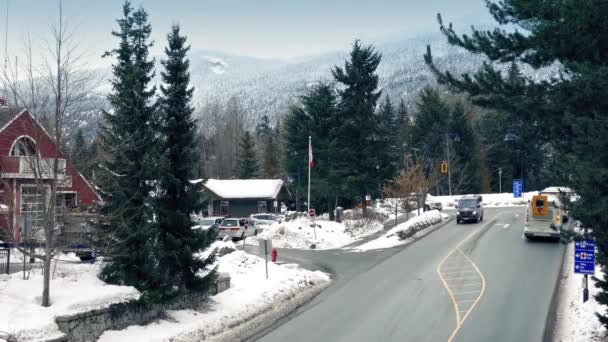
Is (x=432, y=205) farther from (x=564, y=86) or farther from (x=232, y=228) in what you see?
(x=564, y=86)

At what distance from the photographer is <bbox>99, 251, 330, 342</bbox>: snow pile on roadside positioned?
60.2 ft

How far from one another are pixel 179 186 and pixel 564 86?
13.5 meters

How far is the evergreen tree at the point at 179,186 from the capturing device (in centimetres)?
2072

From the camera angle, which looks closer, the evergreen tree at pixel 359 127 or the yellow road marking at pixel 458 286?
the yellow road marking at pixel 458 286

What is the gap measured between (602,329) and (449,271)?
1197 centimetres

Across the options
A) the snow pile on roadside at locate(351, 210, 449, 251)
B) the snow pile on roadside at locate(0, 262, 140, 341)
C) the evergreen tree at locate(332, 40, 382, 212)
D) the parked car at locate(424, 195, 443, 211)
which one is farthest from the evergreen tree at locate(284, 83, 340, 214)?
the snow pile on roadside at locate(0, 262, 140, 341)

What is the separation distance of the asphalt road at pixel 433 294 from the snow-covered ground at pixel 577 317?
0.62m

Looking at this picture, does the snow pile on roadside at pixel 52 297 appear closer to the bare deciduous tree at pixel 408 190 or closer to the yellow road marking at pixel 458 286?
the yellow road marking at pixel 458 286

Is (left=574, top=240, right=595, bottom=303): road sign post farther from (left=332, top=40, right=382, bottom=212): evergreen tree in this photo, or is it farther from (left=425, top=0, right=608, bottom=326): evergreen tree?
(left=332, top=40, right=382, bottom=212): evergreen tree

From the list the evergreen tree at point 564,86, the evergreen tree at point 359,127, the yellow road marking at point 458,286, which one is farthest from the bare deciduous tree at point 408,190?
the evergreen tree at point 564,86

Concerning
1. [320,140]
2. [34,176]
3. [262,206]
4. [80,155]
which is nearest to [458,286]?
[80,155]

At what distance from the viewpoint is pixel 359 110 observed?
54656mm

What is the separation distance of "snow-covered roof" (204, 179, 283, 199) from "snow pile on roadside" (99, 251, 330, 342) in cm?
3826

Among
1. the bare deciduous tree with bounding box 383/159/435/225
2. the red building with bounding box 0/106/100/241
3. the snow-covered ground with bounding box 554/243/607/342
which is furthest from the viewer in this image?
the bare deciduous tree with bounding box 383/159/435/225
